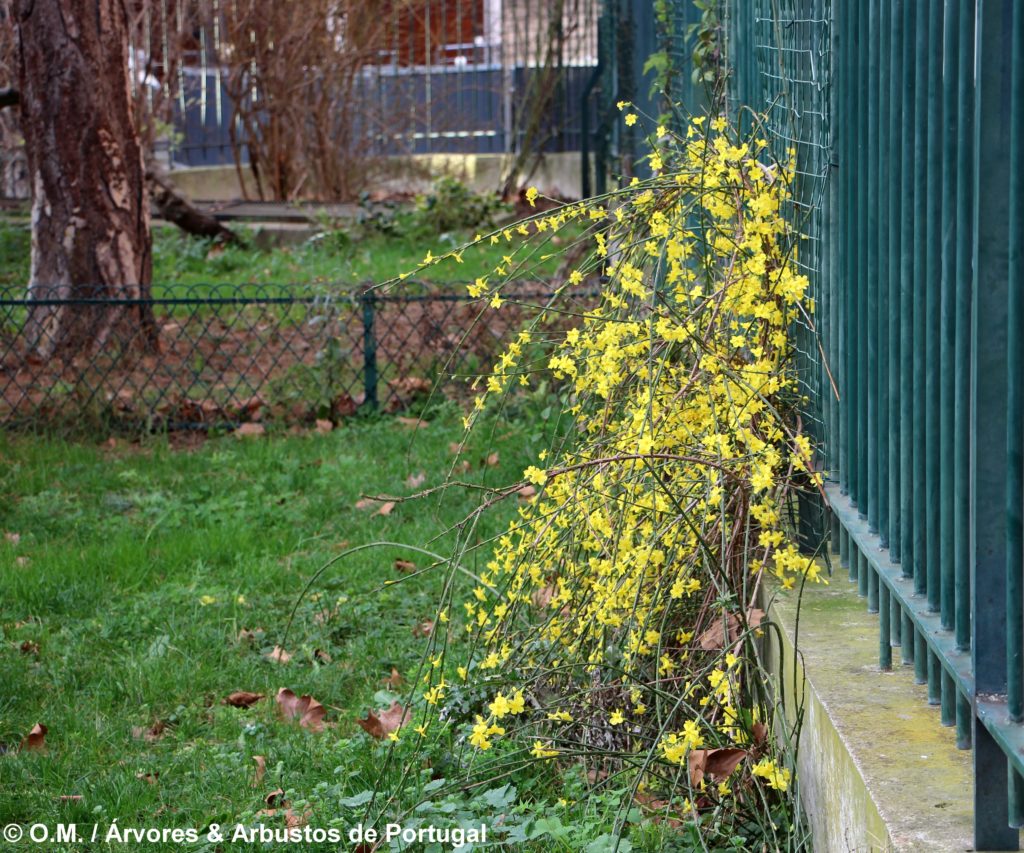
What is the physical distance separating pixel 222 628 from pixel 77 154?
4.38m

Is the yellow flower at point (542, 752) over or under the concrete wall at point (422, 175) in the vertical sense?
under

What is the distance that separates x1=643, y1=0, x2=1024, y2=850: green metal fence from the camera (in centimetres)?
159

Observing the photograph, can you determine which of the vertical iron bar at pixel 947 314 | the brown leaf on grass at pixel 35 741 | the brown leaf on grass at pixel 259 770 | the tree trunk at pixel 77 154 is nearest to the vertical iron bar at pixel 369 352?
the tree trunk at pixel 77 154

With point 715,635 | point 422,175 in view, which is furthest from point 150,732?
point 422,175

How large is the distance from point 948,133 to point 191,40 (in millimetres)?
15998

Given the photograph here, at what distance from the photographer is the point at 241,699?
3646 millimetres

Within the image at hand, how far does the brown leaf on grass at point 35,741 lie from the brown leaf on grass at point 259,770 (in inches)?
23.1

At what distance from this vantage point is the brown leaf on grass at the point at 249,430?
6704 mm

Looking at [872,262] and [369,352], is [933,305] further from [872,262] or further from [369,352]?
[369,352]

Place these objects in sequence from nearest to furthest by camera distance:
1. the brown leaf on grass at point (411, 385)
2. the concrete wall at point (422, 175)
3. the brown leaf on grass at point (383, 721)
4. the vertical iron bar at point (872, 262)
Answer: the vertical iron bar at point (872, 262) < the brown leaf on grass at point (383, 721) < the brown leaf on grass at point (411, 385) < the concrete wall at point (422, 175)

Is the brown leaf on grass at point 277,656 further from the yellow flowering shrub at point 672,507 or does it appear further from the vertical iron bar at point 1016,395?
the vertical iron bar at point 1016,395

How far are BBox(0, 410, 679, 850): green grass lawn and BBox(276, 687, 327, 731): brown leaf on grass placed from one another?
0.14ft

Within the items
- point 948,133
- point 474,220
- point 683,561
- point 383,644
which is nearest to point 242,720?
point 383,644

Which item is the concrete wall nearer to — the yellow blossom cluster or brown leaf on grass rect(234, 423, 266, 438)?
brown leaf on grass rect(234, 423, 266, 438)
